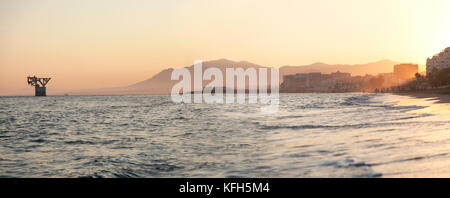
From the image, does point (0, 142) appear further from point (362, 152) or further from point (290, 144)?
point (362, 152)

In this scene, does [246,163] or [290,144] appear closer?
[246,163]

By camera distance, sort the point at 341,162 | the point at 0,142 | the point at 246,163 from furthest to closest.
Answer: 1. the point at 0,142
2. the point at 246,163
3. the point at 341,162

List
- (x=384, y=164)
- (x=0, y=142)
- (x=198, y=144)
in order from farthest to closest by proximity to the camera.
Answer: (x=0, y=142), (x=198, y=144), (x=384, y=164)

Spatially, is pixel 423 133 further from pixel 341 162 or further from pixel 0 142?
pixel 0 142

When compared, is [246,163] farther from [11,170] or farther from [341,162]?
[11,170]

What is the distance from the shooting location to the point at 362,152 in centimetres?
1000
